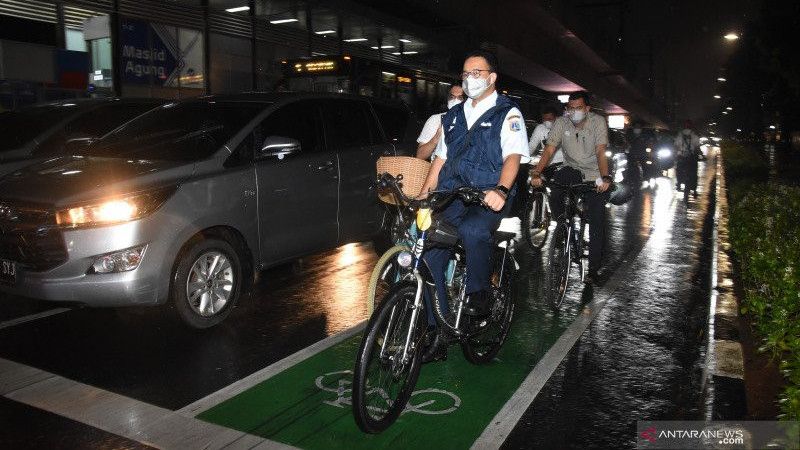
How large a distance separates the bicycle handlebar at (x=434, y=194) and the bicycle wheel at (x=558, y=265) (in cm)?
259

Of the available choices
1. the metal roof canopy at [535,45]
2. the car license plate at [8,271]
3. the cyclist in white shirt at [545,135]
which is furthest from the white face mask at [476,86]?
the metal roof canopy at [535,45]

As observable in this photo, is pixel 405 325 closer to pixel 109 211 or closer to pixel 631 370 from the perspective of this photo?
pixel 631 370

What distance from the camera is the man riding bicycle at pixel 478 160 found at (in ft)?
13.3

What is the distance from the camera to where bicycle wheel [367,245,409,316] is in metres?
3.95

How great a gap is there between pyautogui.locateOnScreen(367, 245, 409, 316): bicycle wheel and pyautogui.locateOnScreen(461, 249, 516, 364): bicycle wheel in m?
0.61

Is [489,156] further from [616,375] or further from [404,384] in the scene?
[616,375]

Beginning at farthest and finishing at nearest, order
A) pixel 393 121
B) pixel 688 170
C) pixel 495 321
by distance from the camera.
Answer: pixel 688 170 → pixel 393 121 → pixel 495 321

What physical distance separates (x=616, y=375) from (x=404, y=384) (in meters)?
1.77

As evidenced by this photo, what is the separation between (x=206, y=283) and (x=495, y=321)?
2.39m

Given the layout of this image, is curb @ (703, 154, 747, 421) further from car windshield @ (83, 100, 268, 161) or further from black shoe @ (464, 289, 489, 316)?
car windshield @ (83, 100, 268, 161)

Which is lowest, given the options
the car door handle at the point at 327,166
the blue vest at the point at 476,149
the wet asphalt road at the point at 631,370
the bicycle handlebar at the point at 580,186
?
the wet asphalt road at the point at 631,370

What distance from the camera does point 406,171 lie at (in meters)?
4.15

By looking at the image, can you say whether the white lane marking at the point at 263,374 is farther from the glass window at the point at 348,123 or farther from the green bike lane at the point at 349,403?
the glass window at the point at 348,123

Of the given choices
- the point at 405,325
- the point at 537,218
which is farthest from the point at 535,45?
the point at 405,325
